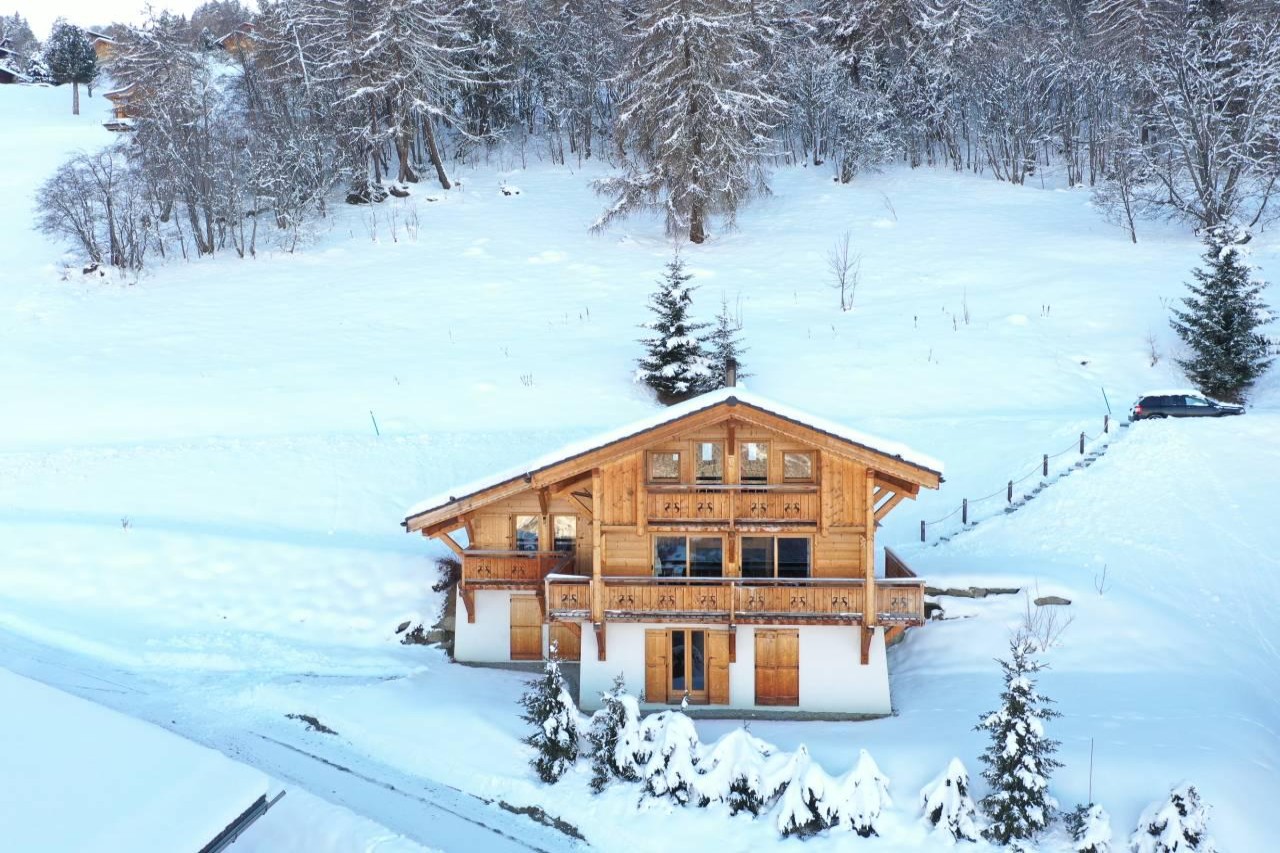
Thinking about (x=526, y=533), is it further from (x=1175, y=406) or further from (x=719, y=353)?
(x=1175, y=406)

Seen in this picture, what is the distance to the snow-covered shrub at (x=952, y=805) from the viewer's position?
1616 cm

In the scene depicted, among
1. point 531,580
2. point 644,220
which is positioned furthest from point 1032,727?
point 644,220

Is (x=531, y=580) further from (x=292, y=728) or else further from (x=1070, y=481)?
(x=1070, y=481)

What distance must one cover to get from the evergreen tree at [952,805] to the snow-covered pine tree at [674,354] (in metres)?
20.5

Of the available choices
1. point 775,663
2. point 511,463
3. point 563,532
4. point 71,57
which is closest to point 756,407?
point 775,663

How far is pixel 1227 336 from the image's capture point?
36.1m

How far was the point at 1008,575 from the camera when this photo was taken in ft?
79.9

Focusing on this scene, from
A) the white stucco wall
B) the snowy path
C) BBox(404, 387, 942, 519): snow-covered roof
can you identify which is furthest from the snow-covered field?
BBox(404, 387, 942, 519): snow-covered roof

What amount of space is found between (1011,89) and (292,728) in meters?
60.1

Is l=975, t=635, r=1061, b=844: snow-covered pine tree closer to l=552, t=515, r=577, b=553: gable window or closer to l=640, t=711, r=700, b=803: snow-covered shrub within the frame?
l=640, t=711, r=700, b=803: snow-covered shrub

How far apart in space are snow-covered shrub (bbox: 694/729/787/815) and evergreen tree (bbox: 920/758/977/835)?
2367 mm

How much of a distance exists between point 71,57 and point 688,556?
85873mm

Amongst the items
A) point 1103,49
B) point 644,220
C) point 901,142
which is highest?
point 1103,49

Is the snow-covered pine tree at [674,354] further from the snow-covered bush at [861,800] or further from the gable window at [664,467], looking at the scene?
the snow-covered bush at [861,800]
